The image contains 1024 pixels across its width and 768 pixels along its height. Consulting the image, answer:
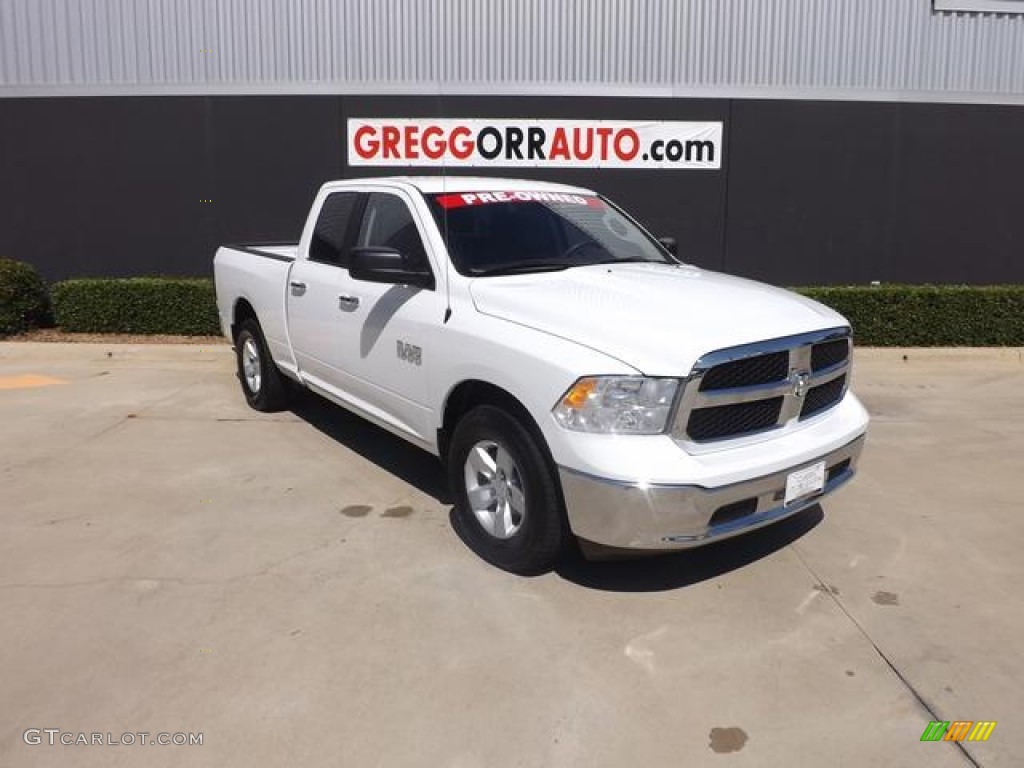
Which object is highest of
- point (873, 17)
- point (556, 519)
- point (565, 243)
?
point (873, 17)

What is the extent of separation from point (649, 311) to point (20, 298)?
9.50 m

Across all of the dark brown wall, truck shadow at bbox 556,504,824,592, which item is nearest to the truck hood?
truck shadow at bbox 556,504,824,592

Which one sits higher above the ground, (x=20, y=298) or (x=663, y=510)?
(x=20, y=298)

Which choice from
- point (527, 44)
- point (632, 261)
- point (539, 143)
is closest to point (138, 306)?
point (539, 143)

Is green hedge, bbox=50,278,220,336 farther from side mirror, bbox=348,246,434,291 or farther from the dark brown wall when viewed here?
side mirror, bbox=348,246,434,291

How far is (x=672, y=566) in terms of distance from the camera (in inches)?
167

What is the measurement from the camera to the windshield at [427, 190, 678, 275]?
4.66 m

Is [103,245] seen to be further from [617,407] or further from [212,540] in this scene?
[617,407]

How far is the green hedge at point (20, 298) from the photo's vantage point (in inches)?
410

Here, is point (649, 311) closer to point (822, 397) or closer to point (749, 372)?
point (749, 372)

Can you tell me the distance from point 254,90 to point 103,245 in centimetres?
294

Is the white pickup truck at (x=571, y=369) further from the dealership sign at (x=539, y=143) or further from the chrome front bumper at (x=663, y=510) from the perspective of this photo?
the dealership sign at (x=539, y=143)

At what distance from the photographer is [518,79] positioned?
10.9m

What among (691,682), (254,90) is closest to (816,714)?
(691,682)
